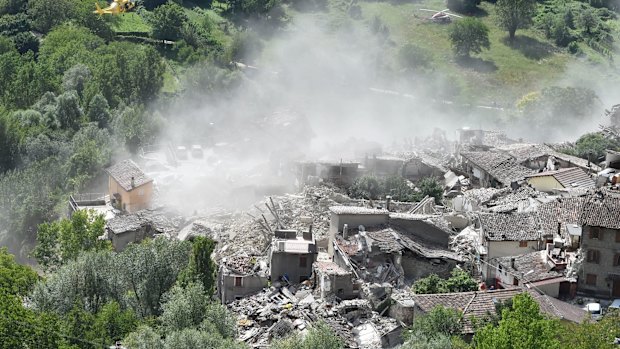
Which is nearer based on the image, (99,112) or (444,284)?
(444,284)

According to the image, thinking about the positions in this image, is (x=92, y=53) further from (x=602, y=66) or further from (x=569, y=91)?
(x=602, y=66)

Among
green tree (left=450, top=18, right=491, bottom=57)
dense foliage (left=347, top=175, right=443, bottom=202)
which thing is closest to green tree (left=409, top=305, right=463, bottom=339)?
dense foliage (left=347, top=175, right=443, bottom=202)

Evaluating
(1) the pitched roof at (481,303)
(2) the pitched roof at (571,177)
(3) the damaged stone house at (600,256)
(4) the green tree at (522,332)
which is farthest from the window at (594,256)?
(2) the pitched roof at (571,177)

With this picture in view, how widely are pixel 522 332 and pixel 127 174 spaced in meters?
36.2

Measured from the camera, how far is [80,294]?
165ft

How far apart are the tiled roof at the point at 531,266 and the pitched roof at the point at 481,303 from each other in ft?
6.64

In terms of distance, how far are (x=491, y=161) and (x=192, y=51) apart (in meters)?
39.7

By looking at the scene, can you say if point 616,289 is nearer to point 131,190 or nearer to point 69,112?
point 131,190

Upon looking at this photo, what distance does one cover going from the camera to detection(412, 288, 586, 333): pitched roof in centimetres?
4656

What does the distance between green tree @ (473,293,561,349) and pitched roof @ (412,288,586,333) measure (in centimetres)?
467

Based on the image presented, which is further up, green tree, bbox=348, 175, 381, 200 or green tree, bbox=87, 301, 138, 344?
green tree, bbox=87, 301, 138, 344

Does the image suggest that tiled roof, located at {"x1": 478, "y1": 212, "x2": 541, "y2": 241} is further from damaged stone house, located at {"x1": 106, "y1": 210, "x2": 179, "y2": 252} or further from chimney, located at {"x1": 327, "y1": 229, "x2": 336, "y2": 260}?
damaged stone house, located at {"x1": 106, "y1": 210, "x2": 179, "y2": 252}

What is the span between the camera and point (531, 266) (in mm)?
51688

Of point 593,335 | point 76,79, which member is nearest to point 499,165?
point 593,335
